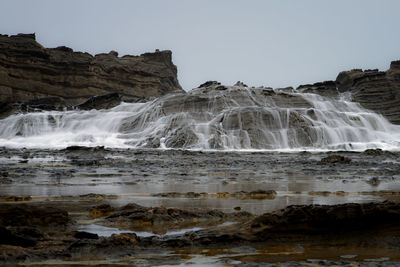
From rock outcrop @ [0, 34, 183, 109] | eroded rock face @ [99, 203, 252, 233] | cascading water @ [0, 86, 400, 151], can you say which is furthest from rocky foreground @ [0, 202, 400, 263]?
rock outcrop @ [0, 34, 183, 109]

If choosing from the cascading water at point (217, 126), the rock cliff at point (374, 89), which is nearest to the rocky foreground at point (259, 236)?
the cascading water at point (217, 126)

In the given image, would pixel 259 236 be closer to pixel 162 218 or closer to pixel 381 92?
pixel 162 218

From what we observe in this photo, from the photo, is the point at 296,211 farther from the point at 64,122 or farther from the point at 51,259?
the point at 64,122

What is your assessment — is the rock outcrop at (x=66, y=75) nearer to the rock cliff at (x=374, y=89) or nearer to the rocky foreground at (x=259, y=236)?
the rock cliff at (x=374, y=89)

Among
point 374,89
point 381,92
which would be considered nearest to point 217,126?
point 381,92

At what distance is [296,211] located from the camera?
305 centimetres

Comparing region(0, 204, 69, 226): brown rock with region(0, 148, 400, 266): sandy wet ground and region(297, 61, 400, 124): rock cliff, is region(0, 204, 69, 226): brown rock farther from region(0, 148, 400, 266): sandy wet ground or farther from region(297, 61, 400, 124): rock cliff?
region(297, 61, 400, 124): rock cliff

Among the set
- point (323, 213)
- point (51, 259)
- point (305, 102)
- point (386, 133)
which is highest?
point (305, 102)

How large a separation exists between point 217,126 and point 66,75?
141 ft

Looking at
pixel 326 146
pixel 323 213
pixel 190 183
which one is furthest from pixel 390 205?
pixel 326 146

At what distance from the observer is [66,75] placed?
65562mm

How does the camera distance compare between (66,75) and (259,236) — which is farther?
(66,75)

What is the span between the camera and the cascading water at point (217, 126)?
27516 mm

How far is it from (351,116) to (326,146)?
6119 millimetres
